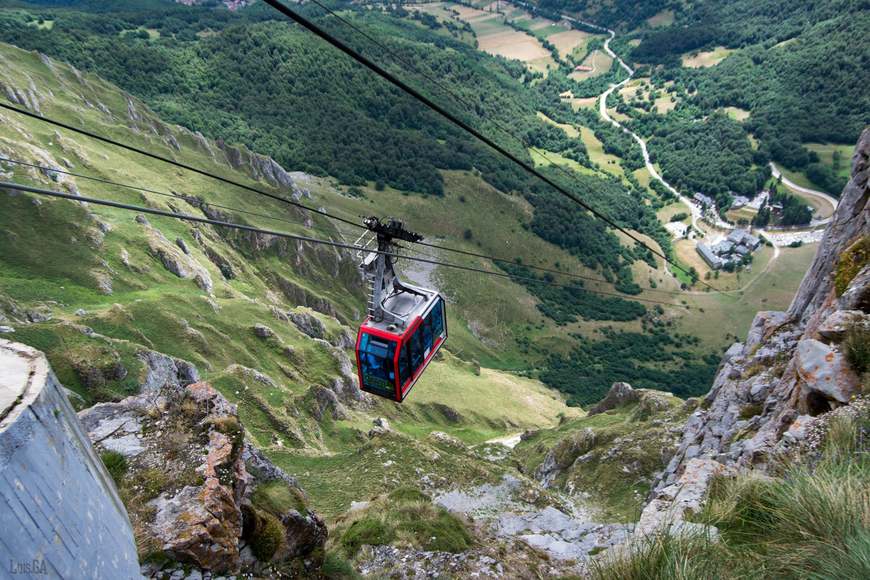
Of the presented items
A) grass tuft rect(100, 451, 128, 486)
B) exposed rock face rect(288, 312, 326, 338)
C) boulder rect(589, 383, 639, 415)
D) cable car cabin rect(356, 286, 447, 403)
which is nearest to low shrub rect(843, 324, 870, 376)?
cable car cabin rect(356, 286, 447, 403)

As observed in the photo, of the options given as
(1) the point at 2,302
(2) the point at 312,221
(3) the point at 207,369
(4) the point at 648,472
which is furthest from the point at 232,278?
(4) the point at 648,472

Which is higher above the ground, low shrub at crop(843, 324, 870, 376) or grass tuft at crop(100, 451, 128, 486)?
low shrub at crop(843, 324, 870, 376)

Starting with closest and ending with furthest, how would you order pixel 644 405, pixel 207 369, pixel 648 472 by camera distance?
pixel 648 472 → pixel 207 369 → pixel 644 405

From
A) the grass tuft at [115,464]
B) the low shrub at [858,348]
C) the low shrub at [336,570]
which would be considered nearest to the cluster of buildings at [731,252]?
the low shrub at [858,348]

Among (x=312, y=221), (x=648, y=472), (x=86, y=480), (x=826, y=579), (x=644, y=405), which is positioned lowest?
(x=312, y=221)

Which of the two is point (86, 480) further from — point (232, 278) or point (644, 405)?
point (232, 278)

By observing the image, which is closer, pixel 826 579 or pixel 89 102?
pixel 826 579

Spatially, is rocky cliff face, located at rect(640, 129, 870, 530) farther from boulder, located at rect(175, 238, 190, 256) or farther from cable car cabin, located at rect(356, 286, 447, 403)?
boulder, located at rect(175, 238, 190, 256)
